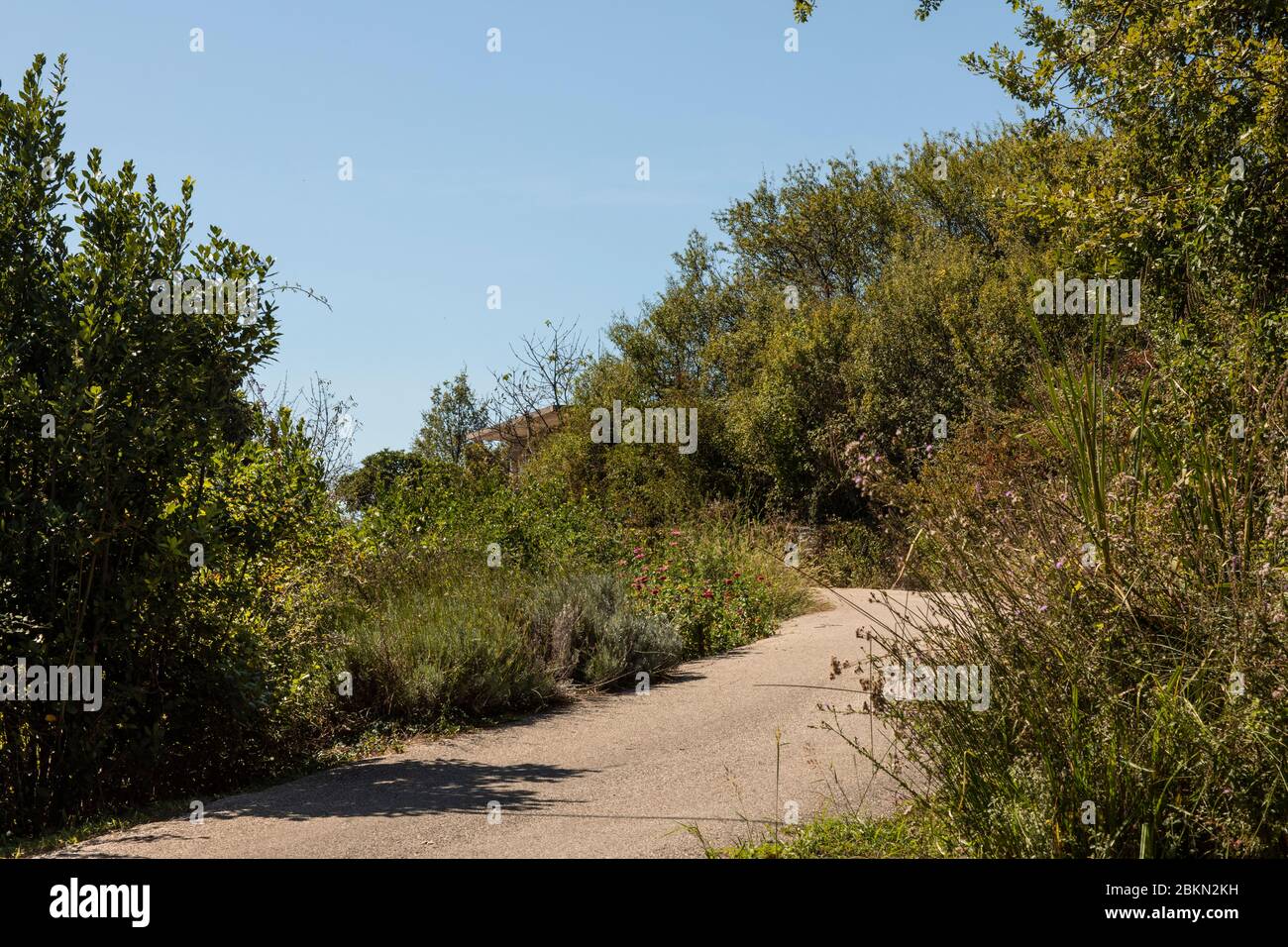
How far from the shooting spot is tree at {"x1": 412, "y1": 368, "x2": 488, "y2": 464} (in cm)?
2538

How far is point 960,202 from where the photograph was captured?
27.4 m

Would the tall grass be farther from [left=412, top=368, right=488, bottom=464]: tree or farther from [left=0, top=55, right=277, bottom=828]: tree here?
[left=412, top=368, right=488, bottom=464]: tree

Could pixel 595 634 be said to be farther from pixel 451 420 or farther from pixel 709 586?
pixel 451 420

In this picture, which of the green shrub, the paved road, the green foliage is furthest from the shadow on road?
the green foliage

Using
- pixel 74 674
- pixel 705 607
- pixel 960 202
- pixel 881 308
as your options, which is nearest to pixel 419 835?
pixel 74 674

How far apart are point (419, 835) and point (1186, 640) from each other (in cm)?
356

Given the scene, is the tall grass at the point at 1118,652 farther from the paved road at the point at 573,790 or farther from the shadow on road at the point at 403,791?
the shadow on road at the point at 403,791

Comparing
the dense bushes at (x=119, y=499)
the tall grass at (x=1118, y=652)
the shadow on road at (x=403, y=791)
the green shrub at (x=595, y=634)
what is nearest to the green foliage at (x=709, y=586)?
the green shrub at (x=595, y=634)

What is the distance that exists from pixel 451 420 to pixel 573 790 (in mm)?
22608

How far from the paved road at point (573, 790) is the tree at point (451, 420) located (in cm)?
1665

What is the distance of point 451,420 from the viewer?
91.7ft

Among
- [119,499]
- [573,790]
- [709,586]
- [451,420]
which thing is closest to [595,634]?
[709,586]

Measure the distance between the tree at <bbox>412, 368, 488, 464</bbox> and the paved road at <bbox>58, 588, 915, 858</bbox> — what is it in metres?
16.6

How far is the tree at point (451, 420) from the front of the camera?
25.4m
